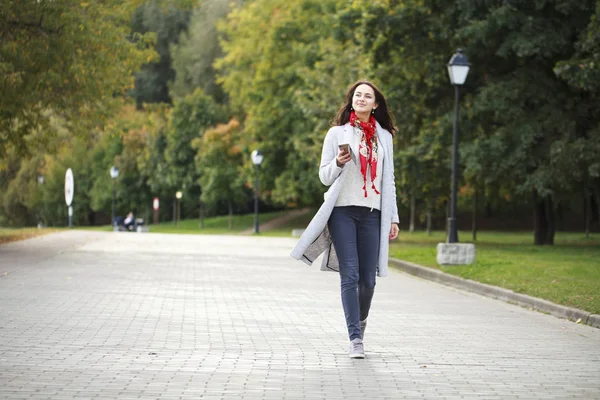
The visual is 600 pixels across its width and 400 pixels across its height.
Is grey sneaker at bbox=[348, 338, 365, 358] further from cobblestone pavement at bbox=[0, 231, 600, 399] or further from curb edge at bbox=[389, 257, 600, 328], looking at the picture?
curb edge at bbox=[389, 257, 600, 328]

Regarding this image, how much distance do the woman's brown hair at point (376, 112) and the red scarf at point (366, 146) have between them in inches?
2.6

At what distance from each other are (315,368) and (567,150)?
22.8m

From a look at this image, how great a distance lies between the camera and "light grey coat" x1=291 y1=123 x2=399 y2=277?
A: 8641 mm

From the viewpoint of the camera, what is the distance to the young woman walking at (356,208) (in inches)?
341

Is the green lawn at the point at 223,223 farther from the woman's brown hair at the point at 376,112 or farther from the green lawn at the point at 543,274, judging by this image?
the woman's brown hair at the point at 376,112

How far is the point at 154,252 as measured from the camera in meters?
27.1

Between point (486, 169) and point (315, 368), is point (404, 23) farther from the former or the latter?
point (315, 368)

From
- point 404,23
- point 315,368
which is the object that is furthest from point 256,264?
point 315,368

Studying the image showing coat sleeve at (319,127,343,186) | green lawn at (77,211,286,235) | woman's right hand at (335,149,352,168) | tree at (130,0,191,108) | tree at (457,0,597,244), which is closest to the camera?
woman's right hand at (335,149,352,168)

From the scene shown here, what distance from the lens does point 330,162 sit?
8.66 m

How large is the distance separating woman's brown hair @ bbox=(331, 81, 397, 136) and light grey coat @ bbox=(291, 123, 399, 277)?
0.07 m

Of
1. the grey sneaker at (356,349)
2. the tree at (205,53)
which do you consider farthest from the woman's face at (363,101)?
the tree at (205,53)

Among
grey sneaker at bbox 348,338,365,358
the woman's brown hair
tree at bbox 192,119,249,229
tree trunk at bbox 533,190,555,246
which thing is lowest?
grey sneaker at bbox 348,338,365,358

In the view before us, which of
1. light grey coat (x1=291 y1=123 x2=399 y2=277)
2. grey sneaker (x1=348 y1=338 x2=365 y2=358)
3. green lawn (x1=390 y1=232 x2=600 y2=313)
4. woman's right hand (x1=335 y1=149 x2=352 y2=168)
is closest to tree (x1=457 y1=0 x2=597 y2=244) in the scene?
green lawn (x1=390 y1=232 x2=600 y2=313)
